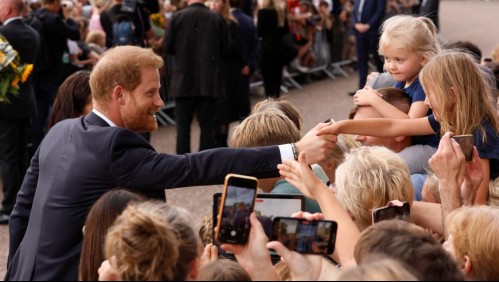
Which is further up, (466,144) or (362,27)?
(466,144)

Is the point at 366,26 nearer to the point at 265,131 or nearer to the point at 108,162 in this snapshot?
the point at 265,131

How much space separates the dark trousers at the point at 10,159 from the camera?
9250 millimetres

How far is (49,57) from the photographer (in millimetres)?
11320

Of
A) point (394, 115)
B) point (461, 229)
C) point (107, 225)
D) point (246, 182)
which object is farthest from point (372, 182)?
point (394, 115)

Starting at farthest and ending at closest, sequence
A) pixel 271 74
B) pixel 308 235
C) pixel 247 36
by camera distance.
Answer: pixel 271 74
pixel 247 36
pixel 308 235

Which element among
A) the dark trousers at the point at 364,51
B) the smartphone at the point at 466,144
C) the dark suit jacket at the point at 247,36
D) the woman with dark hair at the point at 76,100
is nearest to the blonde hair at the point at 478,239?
the smartphone at the point at 466,144

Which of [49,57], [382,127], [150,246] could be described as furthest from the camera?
[49,57]

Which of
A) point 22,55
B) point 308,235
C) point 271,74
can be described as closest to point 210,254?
point 308,235

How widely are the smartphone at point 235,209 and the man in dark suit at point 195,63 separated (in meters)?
7.30

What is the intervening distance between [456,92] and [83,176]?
197cm

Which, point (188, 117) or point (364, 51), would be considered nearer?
point (188, 117)

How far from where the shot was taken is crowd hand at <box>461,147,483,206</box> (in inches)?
182

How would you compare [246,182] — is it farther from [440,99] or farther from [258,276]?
[440,99]

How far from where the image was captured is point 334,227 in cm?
344
